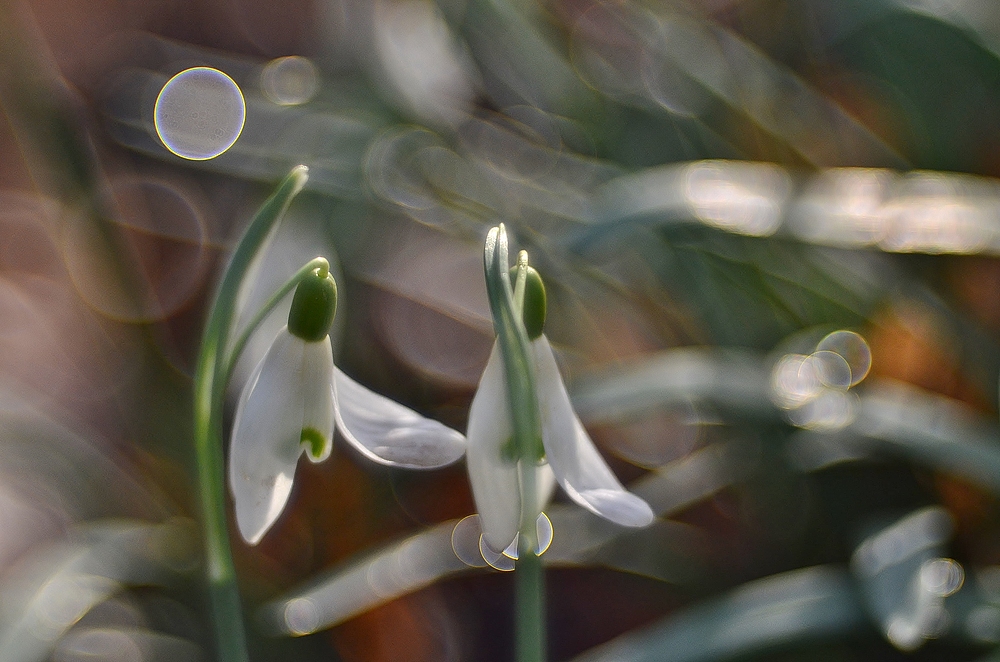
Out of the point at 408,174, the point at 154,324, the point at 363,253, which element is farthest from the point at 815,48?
the point at 154,324

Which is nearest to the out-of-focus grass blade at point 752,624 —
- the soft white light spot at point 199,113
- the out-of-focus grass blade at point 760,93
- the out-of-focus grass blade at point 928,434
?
the out-of-focus grass blade at point 928,434

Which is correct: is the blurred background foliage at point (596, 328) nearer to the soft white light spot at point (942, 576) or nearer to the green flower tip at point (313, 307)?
the soft white light spot at point (942, 576)

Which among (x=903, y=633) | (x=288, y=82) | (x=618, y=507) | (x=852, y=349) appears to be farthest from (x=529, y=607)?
(x=288, y=82)

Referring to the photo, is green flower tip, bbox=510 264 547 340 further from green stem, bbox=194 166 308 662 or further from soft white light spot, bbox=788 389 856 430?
soft white light spot, bbox=788 389 856 430

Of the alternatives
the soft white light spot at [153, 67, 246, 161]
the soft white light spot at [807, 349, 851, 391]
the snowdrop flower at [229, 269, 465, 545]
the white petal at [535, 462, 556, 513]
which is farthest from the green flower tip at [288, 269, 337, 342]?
the soft white light spot at [153, 67, 246, 161]

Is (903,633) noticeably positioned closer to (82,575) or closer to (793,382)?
(793,382)

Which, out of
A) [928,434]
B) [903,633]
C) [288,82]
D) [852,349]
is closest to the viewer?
[903,633]

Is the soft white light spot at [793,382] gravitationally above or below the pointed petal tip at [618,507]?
above
